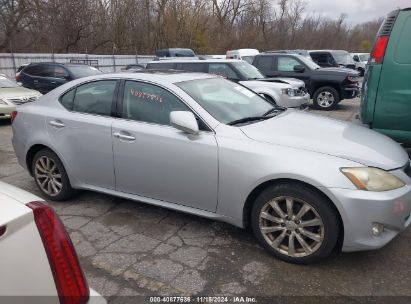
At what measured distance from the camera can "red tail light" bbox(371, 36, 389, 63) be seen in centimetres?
441

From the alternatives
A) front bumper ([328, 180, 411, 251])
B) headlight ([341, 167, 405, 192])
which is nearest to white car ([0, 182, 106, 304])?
front bumper ([328, 180, 411, 251])

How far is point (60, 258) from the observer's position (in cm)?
150

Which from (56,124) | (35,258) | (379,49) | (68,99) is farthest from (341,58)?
(35,258)

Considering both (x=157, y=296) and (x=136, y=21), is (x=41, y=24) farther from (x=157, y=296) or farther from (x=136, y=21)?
(x=157, y=296)

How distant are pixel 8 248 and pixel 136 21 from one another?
3223 cm

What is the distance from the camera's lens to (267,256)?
3146mm

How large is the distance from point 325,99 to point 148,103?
924cm

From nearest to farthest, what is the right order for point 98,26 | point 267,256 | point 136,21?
1. point 267,256
2. point 98,26
3. point 136,21

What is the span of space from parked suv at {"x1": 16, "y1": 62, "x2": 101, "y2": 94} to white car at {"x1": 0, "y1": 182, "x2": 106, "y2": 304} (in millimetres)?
11485

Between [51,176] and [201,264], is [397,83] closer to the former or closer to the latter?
[201,264]

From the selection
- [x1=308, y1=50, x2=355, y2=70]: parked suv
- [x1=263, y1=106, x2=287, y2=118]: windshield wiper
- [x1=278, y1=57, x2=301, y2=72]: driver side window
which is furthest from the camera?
[x1=308, y1=50, x2=355, y2=70]: parked suv

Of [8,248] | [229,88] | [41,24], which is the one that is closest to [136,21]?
[41,24]

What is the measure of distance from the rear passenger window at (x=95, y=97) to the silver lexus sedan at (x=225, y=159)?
0.04ft

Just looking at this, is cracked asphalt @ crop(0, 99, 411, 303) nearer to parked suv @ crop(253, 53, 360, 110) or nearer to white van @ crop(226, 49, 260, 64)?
parked suv @ crop(253, 53, 360, 110)
